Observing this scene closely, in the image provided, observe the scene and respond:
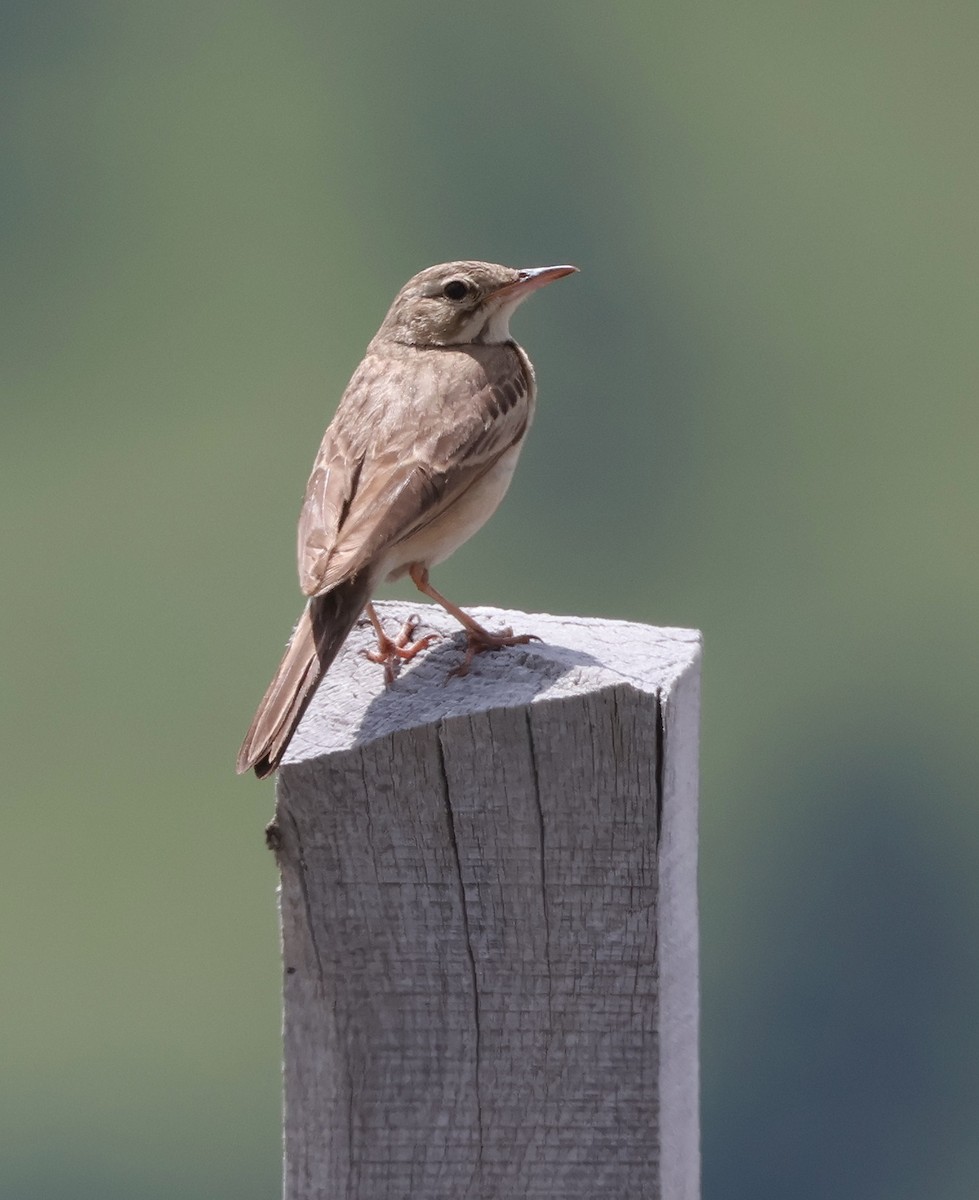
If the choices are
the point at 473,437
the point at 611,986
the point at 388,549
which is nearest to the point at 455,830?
the point at 611,986

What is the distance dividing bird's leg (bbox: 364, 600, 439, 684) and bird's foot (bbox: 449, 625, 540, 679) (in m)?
0.09

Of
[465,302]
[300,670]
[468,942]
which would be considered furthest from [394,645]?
[465,302]

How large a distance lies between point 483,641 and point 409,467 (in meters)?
0.84

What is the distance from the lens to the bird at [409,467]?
3.05 m

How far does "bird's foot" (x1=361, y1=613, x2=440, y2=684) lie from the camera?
3027 millimetres

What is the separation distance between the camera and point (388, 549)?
358 cm

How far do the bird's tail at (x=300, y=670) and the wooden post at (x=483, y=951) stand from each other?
0.46 feet

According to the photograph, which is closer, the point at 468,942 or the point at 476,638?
the point at 468,942

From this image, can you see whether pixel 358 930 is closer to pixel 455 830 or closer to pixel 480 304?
pixel 455 830

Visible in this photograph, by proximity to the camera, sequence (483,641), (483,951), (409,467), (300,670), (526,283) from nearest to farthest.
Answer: (483,951), (300,670), (483,641), (409,467), (526,283)

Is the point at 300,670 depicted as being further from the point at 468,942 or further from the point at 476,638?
the point at 468,942

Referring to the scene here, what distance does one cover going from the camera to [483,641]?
3.10 meters

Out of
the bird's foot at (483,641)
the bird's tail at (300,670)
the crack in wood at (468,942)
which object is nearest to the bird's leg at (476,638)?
the bird's foot at (483,641)

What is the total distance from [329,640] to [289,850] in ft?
2.41
